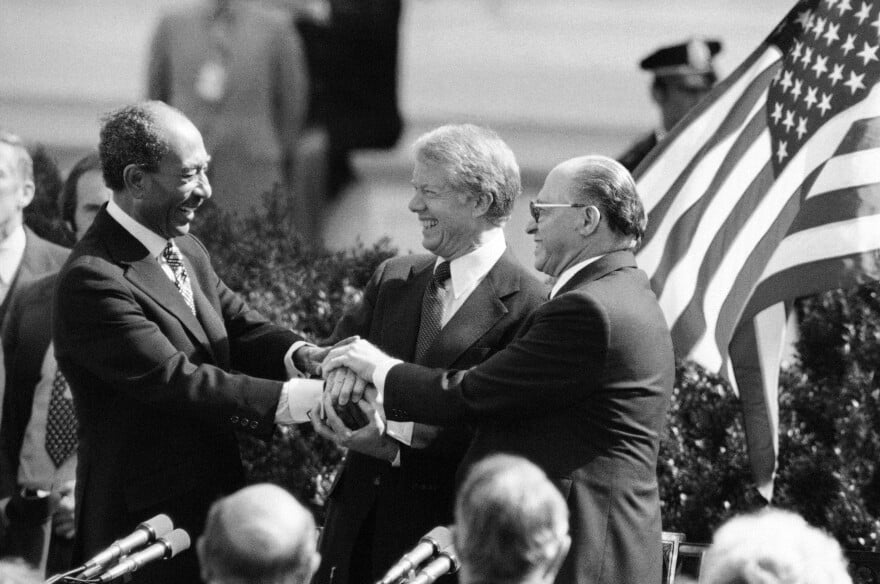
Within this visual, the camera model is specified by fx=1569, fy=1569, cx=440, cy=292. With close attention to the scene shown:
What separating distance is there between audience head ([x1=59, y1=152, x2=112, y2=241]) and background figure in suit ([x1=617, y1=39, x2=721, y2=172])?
9.64 ft

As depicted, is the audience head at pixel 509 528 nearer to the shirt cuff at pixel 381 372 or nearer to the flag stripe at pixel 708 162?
the shirt cuff at pixel 381 372

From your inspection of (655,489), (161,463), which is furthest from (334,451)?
(655,489)

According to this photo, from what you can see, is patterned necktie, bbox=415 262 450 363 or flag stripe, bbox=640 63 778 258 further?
flag stripe, bbox=640 63 778 258

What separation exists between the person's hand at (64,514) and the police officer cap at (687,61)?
4.04 metres

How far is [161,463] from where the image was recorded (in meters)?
5.06

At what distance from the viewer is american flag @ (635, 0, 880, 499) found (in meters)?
6.07

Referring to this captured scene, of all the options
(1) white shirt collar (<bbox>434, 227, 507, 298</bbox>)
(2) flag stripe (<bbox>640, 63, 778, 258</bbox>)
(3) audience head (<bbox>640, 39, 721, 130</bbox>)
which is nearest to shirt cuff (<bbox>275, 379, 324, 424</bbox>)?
(1) white shirt collar (<bbox>434, 227, 507, 298</bbox>)

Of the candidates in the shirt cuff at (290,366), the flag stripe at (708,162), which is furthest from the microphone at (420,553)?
the flag stripe at (708,162)

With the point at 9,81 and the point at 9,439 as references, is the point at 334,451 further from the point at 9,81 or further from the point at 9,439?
the point at 9,81

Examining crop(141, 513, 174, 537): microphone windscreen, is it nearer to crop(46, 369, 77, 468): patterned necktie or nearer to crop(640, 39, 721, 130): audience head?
crop(46, 369, 77, 468): patterned necktie

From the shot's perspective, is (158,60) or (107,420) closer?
(107,420)

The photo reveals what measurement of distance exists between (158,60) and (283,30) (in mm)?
783

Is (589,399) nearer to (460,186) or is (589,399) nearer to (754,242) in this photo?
(460,186)

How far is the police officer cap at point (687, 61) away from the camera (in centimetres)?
853
